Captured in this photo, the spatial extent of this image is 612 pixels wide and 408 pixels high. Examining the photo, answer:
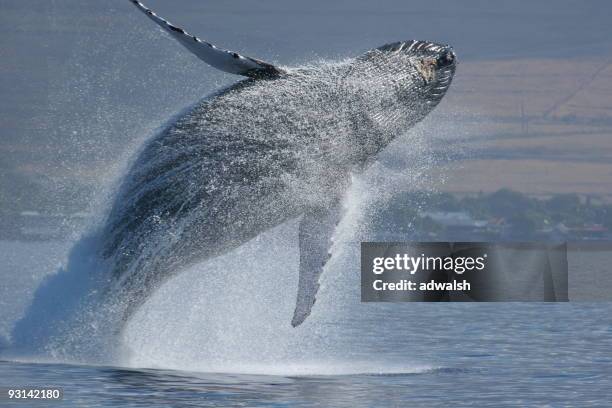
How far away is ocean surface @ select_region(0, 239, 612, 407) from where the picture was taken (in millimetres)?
17297

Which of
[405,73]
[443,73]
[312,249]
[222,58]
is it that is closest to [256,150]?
Result: [222,58]

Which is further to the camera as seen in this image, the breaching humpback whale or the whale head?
the whale head

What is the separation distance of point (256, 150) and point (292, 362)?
5.41 meters

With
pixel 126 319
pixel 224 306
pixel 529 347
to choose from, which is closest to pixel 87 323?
pixel 126 319

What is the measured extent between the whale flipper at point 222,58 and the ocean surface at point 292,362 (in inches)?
146

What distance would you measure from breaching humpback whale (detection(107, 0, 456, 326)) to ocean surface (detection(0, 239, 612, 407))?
1588 mm

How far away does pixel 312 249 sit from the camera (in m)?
19.2

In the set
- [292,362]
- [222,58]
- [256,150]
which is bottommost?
[292,362]

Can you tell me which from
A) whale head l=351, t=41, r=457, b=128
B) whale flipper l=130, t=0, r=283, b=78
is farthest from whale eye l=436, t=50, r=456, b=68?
whale flipper l=130, t=0, r=283, b=78

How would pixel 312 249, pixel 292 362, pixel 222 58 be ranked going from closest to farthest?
pixel 222 58 < pixel 312 249 < pixel 292 362

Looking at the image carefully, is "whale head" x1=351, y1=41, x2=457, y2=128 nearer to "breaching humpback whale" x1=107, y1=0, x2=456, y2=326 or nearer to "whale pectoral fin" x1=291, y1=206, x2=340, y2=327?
"breaching humpback whale" x1=107, y1=0, x2=456, y2=326

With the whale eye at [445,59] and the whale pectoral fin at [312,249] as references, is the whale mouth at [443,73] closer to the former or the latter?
the whale eye at [445,59]

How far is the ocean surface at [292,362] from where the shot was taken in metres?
17.3

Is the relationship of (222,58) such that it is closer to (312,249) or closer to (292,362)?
(312,249)
